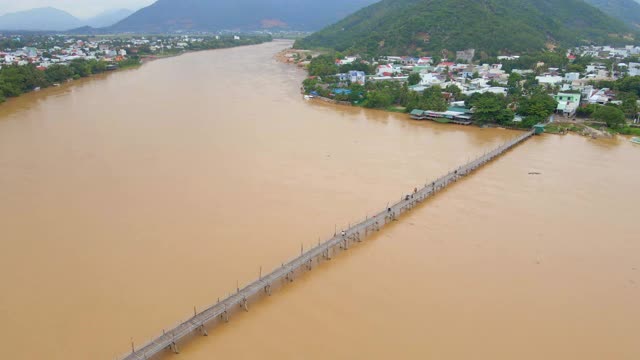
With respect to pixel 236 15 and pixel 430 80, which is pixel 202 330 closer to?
pixel 430 80

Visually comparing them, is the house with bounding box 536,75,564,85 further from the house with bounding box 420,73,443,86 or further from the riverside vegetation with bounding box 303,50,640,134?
the house with bounding box 420,73,443,86

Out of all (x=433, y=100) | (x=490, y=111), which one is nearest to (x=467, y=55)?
(x=433, y=100)

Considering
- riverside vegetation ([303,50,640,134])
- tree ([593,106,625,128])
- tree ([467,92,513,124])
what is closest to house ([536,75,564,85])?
riverside vegetation ([303,50,640,134])

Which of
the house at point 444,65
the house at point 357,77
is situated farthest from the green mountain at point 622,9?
the house at point 357,77

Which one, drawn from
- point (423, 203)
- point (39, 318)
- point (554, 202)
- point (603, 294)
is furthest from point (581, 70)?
point (39, 318)

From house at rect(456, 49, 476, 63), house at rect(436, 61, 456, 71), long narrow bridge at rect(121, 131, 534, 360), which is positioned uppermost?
house at rect(456, 49, 476, 63)

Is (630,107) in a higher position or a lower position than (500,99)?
lower
